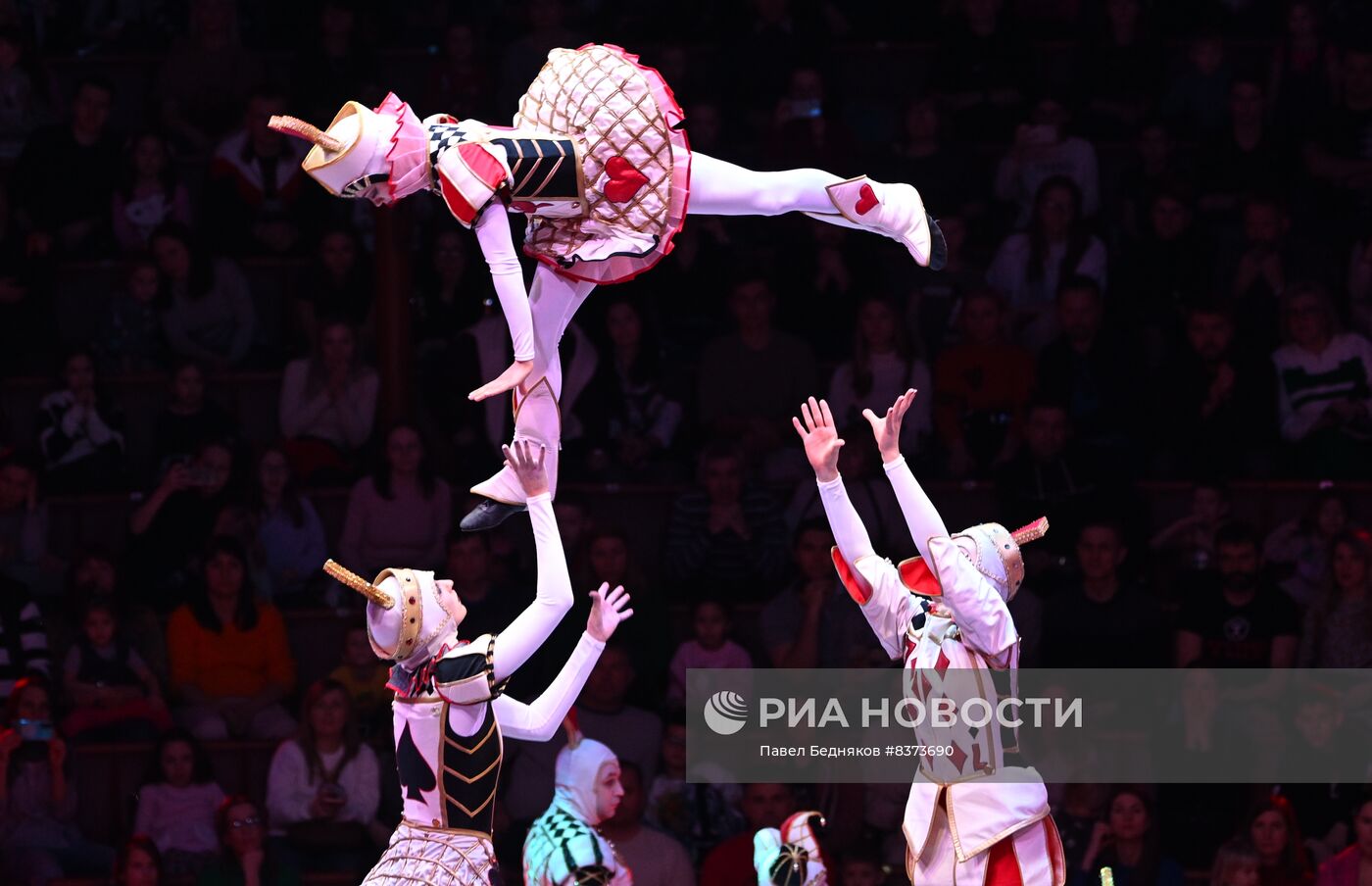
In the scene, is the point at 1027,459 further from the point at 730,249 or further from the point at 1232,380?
the point at 730,249

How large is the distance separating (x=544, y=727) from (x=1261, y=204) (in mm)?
4487

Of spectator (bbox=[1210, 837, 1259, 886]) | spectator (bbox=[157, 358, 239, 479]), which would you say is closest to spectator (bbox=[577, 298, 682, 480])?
spectator (bbox=[157, 358, 239, 479])

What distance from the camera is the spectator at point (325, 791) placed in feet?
26.9

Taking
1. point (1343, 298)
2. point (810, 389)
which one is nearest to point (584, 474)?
point (810, 389)

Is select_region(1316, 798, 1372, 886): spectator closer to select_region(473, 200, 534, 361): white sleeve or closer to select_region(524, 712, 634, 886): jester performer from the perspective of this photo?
select_region(524, 712, 634, 886): jester performer

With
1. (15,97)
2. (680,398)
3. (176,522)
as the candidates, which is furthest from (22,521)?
(680,398)

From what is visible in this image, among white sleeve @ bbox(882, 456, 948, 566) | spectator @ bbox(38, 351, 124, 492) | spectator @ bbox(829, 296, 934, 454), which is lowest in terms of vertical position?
white sleeve @ bbox(882, 456, 948, 566)

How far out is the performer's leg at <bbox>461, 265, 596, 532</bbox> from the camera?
19.4ft

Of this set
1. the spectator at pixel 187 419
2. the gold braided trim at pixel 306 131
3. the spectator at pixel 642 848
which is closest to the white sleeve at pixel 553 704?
the gold braided trim at pixel 306 131

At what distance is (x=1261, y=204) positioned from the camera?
30.7 feet

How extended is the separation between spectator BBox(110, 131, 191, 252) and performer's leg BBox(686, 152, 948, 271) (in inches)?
163
